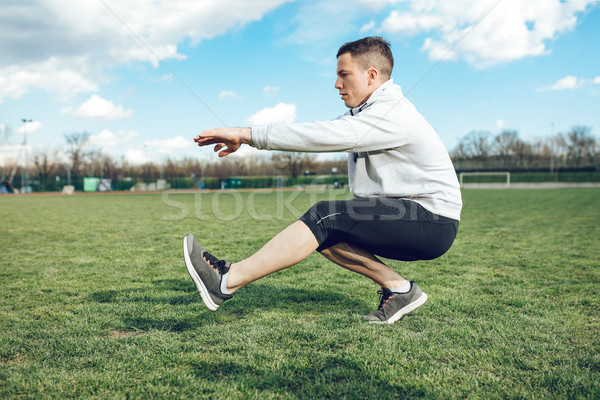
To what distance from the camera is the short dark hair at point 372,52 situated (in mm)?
2680

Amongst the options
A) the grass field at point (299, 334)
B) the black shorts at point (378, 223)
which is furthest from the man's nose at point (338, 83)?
the grass field at point (299, 334)

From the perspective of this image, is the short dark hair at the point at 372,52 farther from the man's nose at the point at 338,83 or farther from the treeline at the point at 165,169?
the treeline at the point at 165,169

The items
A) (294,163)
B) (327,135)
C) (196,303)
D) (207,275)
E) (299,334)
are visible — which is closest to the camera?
(327,135)

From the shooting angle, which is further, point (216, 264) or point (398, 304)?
point (398, 304)

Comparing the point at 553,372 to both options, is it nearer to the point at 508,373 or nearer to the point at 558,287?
the point at 508,373

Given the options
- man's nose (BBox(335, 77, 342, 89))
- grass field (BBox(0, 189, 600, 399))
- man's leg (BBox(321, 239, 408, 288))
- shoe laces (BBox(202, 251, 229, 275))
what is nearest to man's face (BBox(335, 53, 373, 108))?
man's nose (BBox(335, 77, 342, 89))

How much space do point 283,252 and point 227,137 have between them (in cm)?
73

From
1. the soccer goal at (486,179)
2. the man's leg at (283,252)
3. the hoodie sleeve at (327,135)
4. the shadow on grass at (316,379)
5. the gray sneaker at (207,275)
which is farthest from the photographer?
the soccer goal at (486,179)

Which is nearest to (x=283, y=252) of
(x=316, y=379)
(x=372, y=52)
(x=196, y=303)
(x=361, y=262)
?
(x=316, y=379)

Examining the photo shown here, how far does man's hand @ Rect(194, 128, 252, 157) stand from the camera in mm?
2297

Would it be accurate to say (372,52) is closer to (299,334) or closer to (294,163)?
(299,334)

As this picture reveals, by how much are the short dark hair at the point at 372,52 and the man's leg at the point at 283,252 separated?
1.13 meters

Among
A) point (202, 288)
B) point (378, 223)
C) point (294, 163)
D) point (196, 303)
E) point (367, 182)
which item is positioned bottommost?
point (196, 303)

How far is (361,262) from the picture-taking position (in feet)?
10.1
